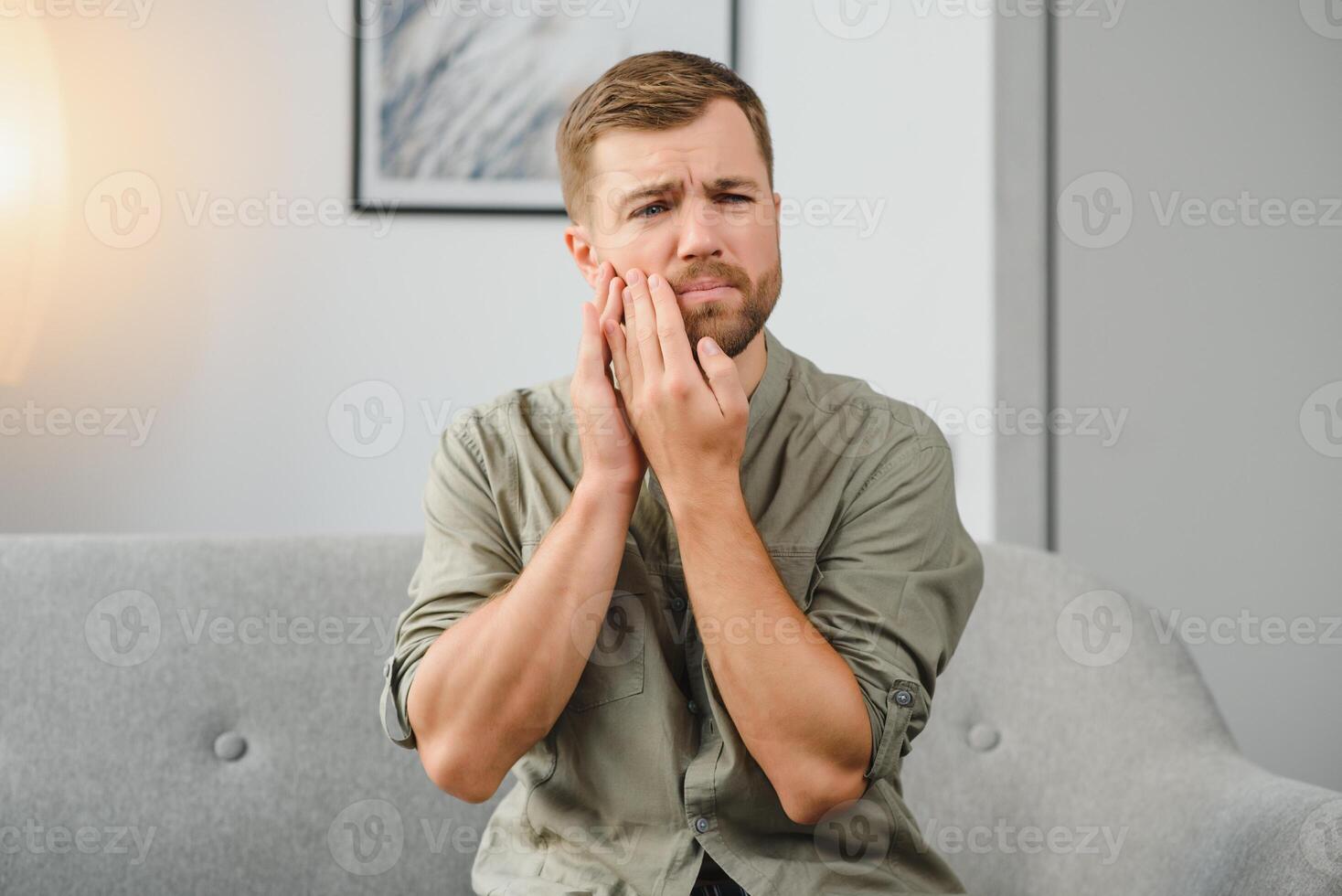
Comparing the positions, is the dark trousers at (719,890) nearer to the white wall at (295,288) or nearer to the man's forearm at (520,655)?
the man's forearm at (520,655)

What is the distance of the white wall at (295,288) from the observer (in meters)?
1.93

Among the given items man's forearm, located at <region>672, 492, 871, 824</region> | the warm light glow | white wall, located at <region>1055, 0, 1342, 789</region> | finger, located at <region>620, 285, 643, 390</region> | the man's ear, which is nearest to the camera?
man's forearm, located at <region>672, 492, 871, 824</region>

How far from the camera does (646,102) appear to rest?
1158 mm

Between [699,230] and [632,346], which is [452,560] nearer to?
[632,346]

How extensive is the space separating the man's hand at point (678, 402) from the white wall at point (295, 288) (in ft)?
2.93

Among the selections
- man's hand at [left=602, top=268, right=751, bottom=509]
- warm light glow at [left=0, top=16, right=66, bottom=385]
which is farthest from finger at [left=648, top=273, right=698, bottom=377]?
warm light glow at [left=0, top=16, right=66, bottom=385]

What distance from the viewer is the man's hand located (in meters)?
1.07

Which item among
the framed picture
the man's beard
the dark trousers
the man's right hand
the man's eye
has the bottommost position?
the dark trousers

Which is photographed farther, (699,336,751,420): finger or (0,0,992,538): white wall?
(0,0,992,538): white wall

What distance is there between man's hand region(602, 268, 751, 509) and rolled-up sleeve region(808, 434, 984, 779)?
0.15m

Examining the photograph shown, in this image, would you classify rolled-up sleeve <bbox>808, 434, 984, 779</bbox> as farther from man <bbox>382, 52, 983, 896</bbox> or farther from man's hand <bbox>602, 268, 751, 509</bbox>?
→ man's hand <bbox>602, 268, 751, 509</bbox>

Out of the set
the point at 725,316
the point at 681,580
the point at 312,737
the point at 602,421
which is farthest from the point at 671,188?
the point at 312,737

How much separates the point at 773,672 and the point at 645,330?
1.14ft

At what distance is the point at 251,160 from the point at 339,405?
0.44m
